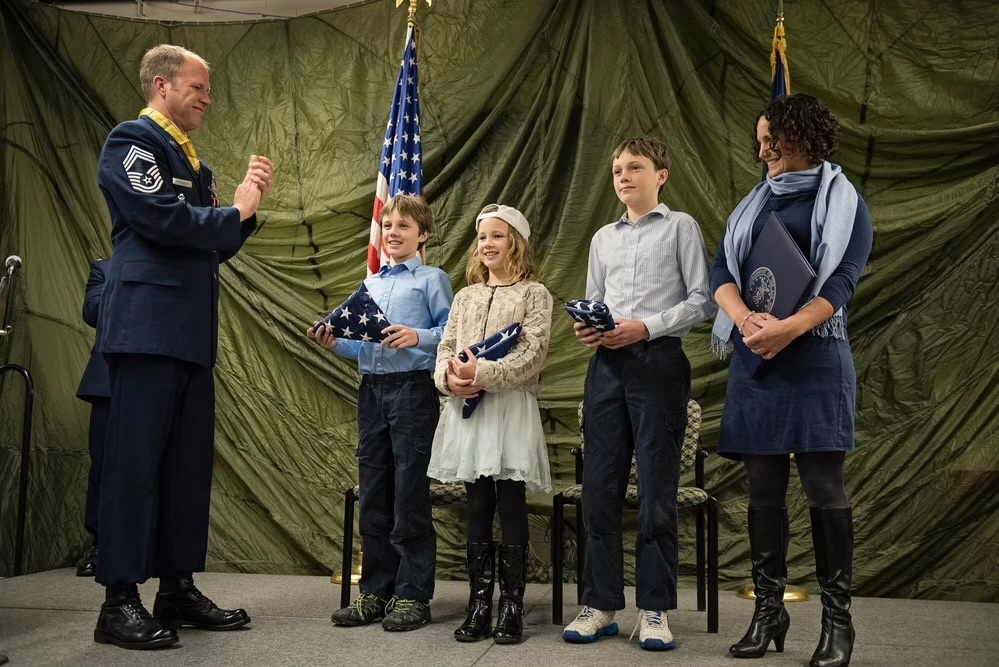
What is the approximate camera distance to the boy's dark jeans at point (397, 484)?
3207mm

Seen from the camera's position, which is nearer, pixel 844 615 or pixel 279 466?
pixel 844 615

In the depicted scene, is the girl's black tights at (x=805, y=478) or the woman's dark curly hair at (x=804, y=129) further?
the woman's dark curly hair at (x=804, y=129)

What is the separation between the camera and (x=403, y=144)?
4.22 meters

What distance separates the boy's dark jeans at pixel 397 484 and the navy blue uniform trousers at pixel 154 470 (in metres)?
0.52

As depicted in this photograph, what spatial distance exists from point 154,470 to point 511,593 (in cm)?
112

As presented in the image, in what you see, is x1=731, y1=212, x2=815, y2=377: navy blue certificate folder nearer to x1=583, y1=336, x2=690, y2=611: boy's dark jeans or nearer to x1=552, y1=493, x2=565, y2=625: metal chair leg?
x1=583, y1=336, x2=690, y2=611: boy's dark jeans

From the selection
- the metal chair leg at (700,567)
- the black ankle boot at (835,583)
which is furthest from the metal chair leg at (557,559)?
the black ankle boot at (835,583)

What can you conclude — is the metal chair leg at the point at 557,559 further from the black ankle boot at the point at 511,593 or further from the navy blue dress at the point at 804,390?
the navy blue dress at the point at 804,390

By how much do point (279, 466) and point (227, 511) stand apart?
0.33 metres

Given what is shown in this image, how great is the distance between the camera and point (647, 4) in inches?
170

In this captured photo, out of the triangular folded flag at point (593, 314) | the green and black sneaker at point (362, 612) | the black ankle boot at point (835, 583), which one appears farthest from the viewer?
the green and black sneaker at point (362, 612)

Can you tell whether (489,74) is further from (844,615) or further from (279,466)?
(844,615)

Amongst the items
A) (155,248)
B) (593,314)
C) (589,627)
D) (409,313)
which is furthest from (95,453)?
(593,314)

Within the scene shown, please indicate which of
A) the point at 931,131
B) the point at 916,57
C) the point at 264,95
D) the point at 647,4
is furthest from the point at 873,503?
the point at 264,95
